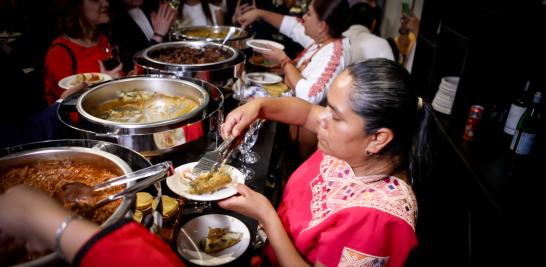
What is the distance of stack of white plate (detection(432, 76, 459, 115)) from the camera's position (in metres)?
3.16

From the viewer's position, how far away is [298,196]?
1751 mm

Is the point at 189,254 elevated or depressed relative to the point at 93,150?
depressed

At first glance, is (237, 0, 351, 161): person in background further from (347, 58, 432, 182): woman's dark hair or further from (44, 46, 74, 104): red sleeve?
(44, 46, 74, 104): red sleeve

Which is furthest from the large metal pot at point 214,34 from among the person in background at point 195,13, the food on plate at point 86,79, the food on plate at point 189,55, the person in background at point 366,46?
the person in background at point 366,46

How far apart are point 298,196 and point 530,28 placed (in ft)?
7.60

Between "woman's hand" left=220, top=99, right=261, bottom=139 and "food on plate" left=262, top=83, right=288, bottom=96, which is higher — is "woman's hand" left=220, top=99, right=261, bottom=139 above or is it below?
above

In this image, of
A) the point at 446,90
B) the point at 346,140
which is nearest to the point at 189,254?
the point at 346,140

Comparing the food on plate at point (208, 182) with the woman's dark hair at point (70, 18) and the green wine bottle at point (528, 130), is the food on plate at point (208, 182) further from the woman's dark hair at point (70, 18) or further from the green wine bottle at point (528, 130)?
the woman's dark hair at point (70, 18)

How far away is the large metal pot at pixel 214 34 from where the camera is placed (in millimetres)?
3389

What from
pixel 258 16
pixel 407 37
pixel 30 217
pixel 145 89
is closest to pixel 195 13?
pixel 258 16

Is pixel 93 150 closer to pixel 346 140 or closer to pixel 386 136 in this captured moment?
pixel 346 140

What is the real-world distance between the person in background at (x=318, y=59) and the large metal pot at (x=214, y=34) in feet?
1.08

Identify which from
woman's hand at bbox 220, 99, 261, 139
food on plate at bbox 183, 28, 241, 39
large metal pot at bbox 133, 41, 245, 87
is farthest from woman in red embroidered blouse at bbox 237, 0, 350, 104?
woman's hand at bbox 220, 99, 261, 139

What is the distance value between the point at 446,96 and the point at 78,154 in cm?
313
